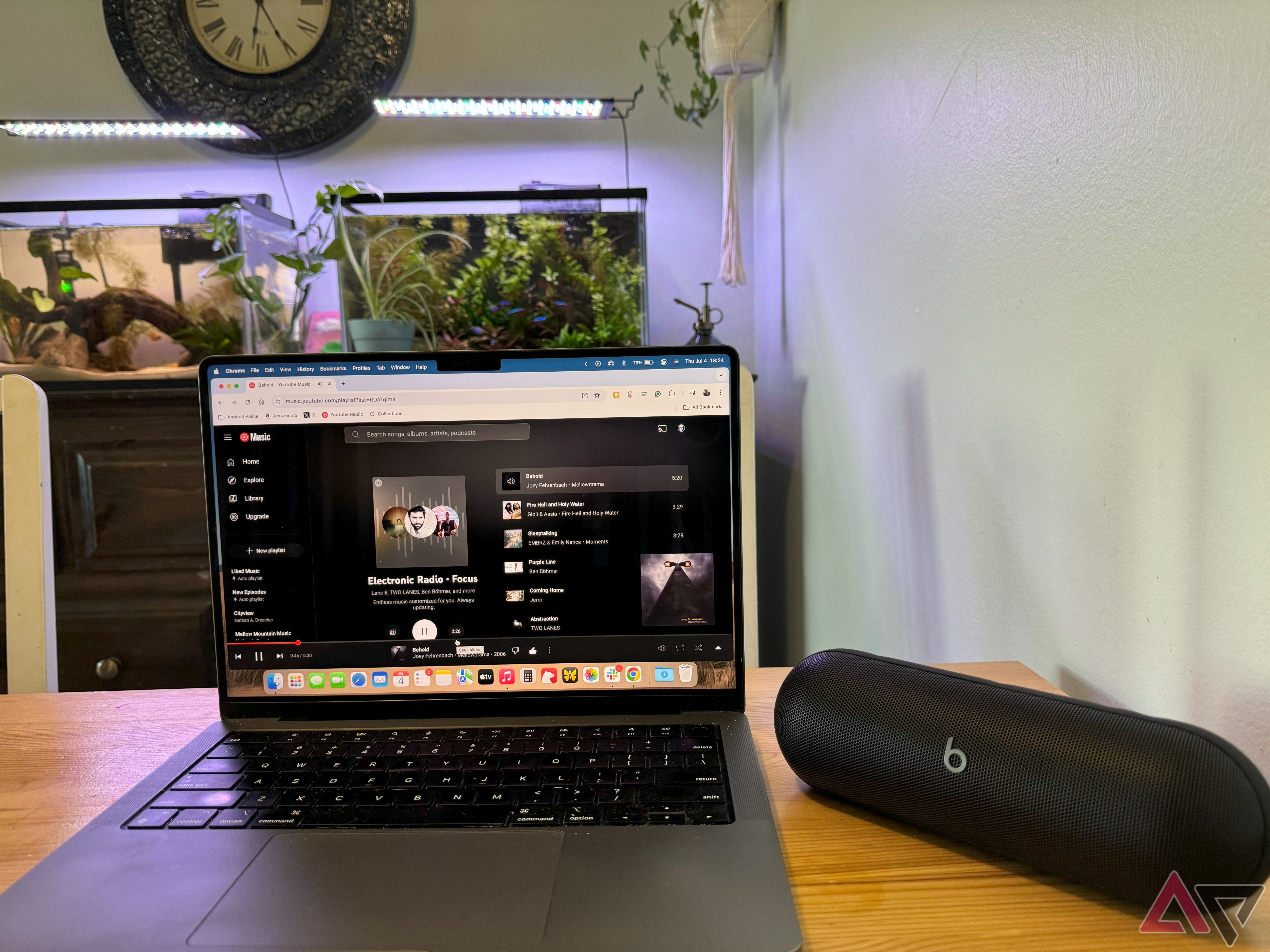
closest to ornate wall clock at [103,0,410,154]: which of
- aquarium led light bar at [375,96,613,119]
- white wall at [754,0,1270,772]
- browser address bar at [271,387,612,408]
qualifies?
aquarium led light bar at [375,96,613,119]

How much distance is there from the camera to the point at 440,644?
0.58 metres

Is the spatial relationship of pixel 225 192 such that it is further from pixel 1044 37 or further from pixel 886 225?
pixel 1044 37

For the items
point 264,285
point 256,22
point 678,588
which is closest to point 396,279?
point 264,285

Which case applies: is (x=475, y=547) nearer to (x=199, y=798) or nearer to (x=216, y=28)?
(x=199, y=798)

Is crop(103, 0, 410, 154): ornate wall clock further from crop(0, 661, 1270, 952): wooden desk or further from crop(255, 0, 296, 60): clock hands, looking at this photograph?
crop(0, 661, 1270, 952): wooden desk

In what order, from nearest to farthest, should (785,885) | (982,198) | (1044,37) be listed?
1. (785,885)
2. (1044,37)
3. (982,198)

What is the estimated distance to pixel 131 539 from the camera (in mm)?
1742

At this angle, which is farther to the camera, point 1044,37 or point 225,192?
point 225,192

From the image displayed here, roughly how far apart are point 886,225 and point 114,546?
1.73 metres

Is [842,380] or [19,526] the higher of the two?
[842,380]

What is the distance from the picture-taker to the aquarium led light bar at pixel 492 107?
6.30ft

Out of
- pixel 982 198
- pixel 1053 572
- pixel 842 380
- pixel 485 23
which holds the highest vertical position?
A: pixel 485 23

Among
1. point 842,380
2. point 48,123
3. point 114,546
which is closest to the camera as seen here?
point 842,380

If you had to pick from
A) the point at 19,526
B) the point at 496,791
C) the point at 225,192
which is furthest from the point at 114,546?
the point at 496,791
